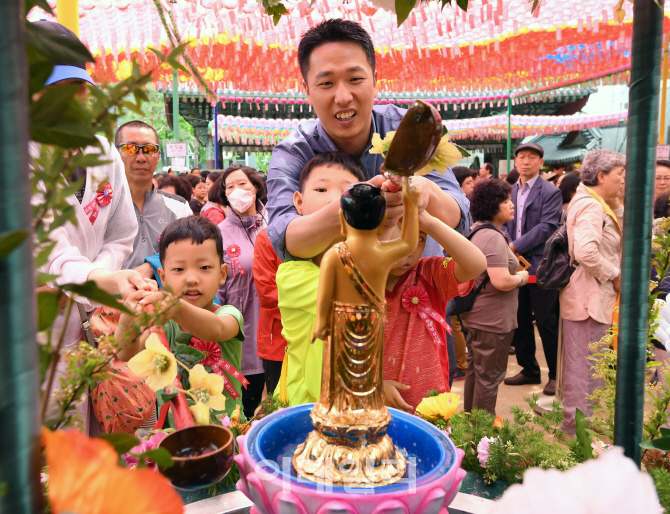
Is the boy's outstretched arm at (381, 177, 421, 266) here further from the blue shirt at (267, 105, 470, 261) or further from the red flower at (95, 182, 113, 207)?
the red flower at (95, 182, 113, 207)

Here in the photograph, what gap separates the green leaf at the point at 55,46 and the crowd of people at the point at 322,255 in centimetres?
8

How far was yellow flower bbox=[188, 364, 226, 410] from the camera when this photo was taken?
2.35 ft

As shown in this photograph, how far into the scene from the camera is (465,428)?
1063mm

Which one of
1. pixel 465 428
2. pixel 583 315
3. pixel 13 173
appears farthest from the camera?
pixel 583 315

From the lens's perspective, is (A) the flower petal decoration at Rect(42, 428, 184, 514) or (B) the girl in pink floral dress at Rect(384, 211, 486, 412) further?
(B) the girl in pink floral dress at Rect(384, 211, 486, 412)

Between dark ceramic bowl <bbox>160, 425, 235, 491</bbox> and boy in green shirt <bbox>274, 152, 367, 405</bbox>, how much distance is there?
585mm

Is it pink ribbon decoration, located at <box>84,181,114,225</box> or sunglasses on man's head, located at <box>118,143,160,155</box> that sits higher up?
sunglasses on man's head, located at <box>118,143,160,155</box>

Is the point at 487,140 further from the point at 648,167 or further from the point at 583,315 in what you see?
the point at 648,167

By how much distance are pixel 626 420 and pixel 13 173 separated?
703 millimetres

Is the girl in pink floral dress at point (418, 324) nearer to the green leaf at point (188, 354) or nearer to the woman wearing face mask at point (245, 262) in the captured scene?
the green leaf at point (188, 354)

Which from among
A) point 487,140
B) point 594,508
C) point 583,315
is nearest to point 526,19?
point 583,315

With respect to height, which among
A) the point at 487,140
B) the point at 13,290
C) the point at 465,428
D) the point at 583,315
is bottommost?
the point at 583,315

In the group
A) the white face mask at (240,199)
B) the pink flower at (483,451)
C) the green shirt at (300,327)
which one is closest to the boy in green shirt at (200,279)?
the green shirt at (300,327)

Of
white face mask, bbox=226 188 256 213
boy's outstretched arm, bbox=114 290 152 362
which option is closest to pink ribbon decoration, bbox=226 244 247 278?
white face mask, bbox=226 188 256 213
